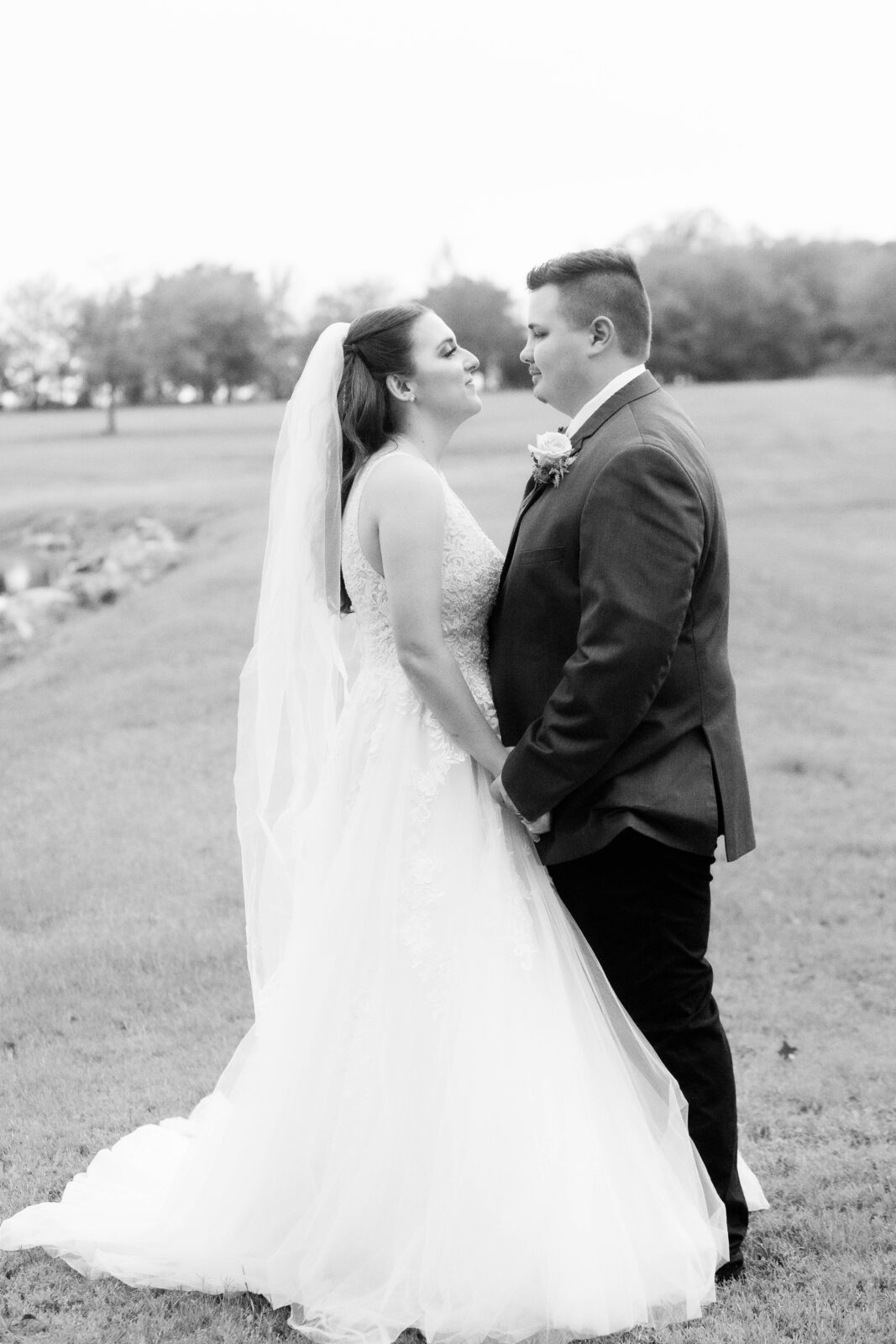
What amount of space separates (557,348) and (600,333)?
127 mm

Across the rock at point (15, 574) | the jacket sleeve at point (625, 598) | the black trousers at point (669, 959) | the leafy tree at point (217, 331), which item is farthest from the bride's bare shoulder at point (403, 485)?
the leafy tree at point (217, 331)

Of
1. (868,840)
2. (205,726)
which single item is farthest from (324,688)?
(205,726)

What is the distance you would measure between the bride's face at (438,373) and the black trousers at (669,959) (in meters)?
1.39

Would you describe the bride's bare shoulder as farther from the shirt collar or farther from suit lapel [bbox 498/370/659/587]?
the shirt collar

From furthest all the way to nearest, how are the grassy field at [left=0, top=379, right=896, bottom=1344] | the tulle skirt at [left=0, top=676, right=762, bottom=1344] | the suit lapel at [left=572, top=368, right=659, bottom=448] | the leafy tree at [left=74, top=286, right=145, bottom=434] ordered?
the leafy tree at [left=74, top=286, right=145, bottom=434], the grassy field at [left=0, top=379, right=896, bottom=1344], the suit lapel at [left=572, top=368, right=659, bottom=448], the tulle skirt at [left=0, top=676, right=762, bottom=1344]

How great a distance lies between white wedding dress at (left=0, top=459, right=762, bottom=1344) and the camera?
374 cm

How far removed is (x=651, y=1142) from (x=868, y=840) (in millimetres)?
5346

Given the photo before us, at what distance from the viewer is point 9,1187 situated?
468 centimetres

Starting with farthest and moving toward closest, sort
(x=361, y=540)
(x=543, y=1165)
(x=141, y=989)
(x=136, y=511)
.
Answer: (x=136, y=511), (x=141, y=989), (x=361, y=540), (x=543, y=1165)

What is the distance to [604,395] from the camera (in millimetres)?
3906

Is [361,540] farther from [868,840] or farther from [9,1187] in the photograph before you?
[868,840]

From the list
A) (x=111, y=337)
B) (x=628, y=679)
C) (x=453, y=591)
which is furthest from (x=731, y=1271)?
(x=111, y=337)

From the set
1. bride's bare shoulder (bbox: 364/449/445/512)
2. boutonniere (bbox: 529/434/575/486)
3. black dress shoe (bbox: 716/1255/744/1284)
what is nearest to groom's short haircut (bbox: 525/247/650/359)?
boutonniere (bbox: 529/434/575/486)

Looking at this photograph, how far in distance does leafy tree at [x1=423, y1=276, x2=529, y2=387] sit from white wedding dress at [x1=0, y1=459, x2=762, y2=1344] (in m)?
55.2
